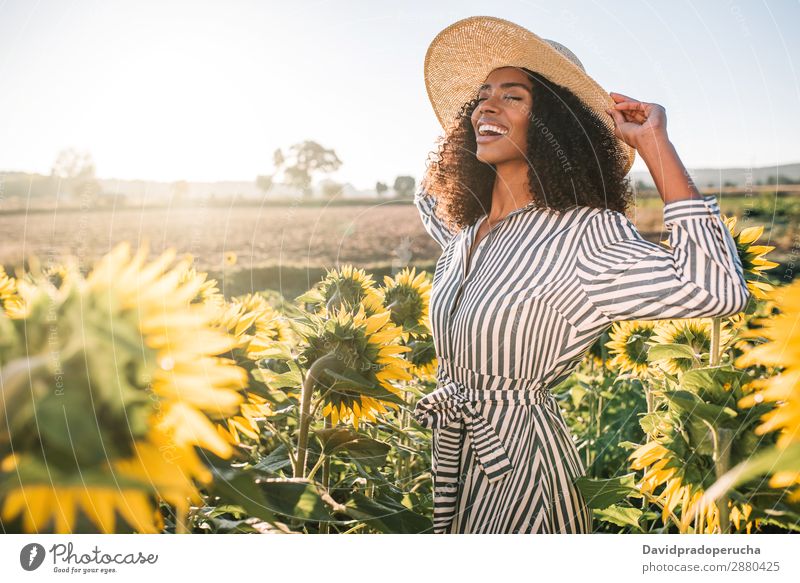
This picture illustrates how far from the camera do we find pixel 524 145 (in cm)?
72

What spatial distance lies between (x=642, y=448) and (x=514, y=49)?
1.46 feet

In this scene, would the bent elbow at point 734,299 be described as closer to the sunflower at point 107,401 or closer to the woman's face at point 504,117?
the woman's face at point 504,117

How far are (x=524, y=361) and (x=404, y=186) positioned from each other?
0.31m

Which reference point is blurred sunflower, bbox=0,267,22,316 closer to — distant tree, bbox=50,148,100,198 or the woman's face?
distant tree, bbox=50,148,100,198

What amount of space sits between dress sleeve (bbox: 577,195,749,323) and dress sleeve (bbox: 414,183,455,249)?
310 millimetres

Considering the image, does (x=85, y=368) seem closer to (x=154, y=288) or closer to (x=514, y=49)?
(x=154, y=288)

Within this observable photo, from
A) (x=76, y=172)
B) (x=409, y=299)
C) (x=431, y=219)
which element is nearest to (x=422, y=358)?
(x=409, y=299)

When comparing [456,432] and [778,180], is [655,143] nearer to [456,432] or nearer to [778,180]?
[778,180]

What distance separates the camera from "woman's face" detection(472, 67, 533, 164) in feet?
2.34

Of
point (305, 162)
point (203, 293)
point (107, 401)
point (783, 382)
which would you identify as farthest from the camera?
point (305, 162)
